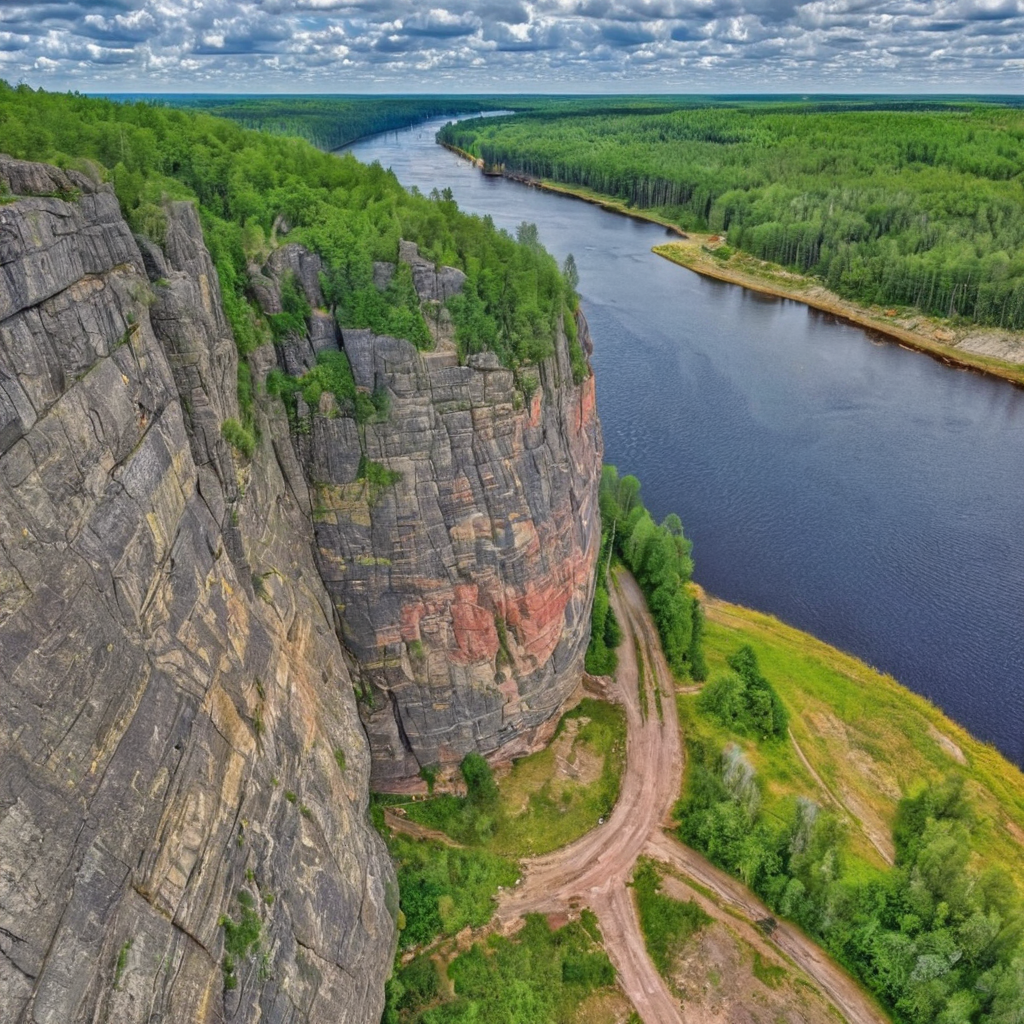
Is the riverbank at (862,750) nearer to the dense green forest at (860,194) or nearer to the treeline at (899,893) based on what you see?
the treeline at (899,893)

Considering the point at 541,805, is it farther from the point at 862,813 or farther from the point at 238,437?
the point at 238,437

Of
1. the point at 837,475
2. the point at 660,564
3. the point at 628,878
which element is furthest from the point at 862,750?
the point at 837,475

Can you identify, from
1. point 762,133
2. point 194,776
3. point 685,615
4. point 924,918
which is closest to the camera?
point 194,776

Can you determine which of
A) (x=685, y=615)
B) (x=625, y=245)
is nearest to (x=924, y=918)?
(x=685, y=615)

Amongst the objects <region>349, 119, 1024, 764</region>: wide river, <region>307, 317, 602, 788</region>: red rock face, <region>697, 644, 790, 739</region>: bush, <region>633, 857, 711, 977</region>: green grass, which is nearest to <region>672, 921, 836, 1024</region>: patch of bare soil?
<region>633, 857, 711, 977</region>: green grass

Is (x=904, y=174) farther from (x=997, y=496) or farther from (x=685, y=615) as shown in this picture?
(x=685, y=615)

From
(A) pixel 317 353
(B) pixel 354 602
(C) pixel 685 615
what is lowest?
(C) pixel 685 615

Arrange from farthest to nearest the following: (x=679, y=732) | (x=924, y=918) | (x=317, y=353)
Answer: (x=679, y=732), (x=924, y=918), (x=317, y=353)
